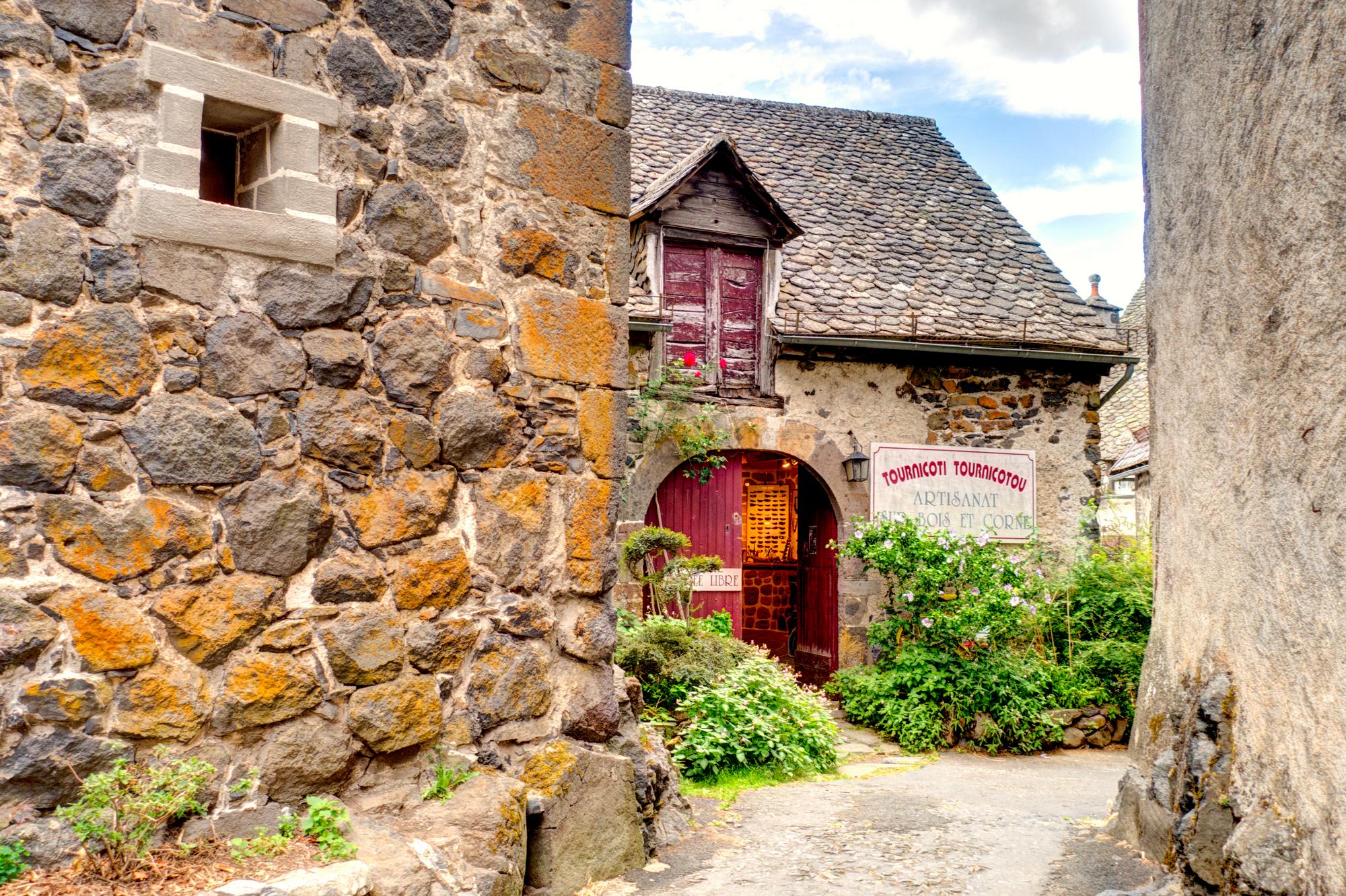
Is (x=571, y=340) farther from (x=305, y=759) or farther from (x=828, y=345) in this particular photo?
(x=828, y=345)

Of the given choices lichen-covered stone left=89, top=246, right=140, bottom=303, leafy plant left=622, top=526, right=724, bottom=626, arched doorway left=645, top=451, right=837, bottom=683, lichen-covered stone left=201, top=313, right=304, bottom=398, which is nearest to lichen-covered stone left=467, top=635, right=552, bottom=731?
lichen-covered stone left=201, top=313, right=304, bottom=398

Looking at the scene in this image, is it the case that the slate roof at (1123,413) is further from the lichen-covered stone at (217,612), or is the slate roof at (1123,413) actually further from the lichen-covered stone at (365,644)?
the lichen-covered stone at (217,612)

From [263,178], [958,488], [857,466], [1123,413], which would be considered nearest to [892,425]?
[857,466]

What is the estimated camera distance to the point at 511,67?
12.0 feet

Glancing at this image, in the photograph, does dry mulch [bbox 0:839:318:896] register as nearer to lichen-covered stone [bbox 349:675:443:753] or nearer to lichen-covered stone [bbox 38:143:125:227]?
lichen-covered stone [bbox 349:675:443:753]

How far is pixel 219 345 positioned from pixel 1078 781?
5.40 metres

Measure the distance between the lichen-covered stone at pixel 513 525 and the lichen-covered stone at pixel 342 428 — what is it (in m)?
0.41

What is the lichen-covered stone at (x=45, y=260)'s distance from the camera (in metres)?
2.51

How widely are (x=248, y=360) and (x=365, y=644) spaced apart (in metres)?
0.92

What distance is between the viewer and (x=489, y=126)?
3.58 meters

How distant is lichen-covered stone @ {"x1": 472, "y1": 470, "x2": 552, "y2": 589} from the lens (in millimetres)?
3479

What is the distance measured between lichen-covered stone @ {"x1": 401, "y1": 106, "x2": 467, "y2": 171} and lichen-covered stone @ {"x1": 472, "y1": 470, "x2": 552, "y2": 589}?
42.1 inches

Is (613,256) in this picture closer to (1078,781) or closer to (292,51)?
(292,51)

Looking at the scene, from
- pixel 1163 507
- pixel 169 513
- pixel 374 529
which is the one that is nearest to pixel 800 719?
pixel 1163 507
